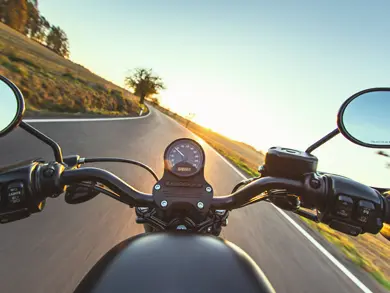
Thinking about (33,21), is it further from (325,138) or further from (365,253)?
(325,138)

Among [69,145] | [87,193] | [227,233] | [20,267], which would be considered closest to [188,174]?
[87,193]

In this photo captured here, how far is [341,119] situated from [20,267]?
9.16 ft

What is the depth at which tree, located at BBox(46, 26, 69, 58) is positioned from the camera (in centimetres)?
7994

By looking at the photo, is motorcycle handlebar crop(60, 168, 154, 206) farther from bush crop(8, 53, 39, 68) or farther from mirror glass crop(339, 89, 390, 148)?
bush crop(8, 53, 39, 68)

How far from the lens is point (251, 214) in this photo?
607 centimetres

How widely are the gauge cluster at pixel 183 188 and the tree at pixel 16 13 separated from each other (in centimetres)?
7251

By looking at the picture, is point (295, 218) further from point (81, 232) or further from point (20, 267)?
point (20, 267)

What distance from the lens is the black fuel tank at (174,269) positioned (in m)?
1.03

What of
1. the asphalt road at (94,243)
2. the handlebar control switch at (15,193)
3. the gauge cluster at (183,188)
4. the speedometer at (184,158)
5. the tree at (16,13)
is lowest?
the asphalt road at (94,243)

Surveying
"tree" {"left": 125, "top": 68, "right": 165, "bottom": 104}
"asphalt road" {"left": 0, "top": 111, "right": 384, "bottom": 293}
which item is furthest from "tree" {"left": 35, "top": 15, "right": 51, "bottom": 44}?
"asphalt road" {"left": 0, "top": 111, "right": 384, "bottom": 293}

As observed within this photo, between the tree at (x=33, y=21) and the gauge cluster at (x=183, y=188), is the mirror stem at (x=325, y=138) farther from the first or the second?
the tree at (x=33, y=21)

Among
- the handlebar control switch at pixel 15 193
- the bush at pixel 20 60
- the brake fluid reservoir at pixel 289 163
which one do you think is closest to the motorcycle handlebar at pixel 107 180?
the handlebar control switch at pixel 15 193

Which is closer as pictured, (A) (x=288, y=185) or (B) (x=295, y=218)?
(A) (x=288, y=185)

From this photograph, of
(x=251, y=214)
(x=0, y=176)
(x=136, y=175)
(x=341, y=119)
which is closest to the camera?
(x=0, y=176)
